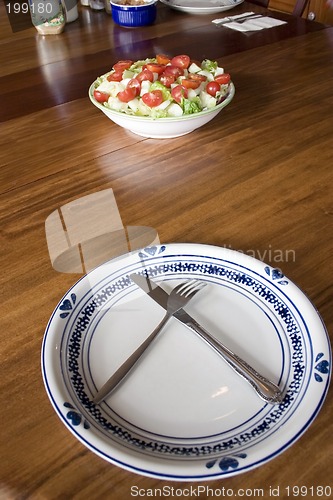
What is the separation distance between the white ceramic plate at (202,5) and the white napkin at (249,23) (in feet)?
0.21

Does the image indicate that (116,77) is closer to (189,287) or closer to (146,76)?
(146,76)

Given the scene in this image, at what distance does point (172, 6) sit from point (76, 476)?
4.47 feet

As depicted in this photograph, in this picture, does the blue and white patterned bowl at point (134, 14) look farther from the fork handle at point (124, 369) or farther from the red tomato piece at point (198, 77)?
the fork handle at point (124, 369)

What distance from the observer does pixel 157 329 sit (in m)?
0.51

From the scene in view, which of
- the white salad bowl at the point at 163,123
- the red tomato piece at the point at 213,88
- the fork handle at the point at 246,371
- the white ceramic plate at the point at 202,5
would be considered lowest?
the fork handle at the point at 246,371

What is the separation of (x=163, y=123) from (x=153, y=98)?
42 mm

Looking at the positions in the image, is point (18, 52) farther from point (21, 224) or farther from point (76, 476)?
point (76, 476)

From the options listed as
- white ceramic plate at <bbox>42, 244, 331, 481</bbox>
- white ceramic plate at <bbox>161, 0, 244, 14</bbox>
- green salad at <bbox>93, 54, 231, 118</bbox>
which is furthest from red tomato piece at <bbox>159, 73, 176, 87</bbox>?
white ceramic plate at <bbox>161, 0, 244, 14</bbox>

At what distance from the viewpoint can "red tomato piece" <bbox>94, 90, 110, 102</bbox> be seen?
840 mm

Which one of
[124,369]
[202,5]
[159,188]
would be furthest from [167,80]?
[202,5]

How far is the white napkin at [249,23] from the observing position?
130 centimetres

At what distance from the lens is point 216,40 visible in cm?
125

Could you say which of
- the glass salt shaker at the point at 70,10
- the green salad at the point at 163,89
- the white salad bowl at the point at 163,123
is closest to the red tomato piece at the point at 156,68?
the green salad at the point at 163,89

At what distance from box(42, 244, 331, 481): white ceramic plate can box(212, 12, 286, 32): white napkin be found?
94cm
